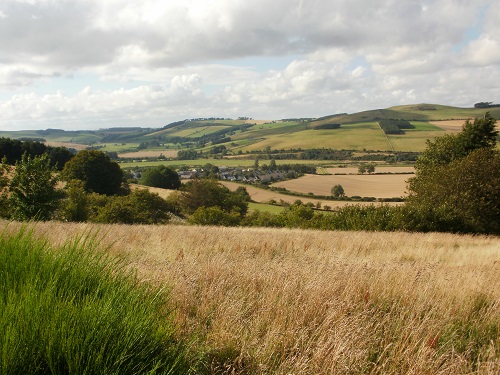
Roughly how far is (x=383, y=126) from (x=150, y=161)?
9650 centimetres

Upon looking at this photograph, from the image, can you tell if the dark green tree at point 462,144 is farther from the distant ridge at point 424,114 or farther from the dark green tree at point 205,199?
the distant ridge at point 424,114

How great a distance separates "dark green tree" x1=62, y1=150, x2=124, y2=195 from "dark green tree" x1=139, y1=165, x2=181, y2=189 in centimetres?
1647

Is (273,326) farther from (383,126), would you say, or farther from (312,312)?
(383,126)

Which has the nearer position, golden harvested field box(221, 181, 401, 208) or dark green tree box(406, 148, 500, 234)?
dark green tree box(406, 148, 500, 234)

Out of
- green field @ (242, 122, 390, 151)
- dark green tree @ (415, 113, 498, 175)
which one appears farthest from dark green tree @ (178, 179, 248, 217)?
green field @ (242, 122, 390, 151)

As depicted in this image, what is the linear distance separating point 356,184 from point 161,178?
146ft

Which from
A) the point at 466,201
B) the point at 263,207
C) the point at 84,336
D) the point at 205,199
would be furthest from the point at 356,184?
the point at 84,336

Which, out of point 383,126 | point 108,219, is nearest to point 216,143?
point 383,126

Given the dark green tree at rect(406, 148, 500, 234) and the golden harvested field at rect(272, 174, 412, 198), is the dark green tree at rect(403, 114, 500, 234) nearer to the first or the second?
the dark green tree at rect(406, 148, 500, 234)

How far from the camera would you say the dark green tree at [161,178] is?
8288 cm

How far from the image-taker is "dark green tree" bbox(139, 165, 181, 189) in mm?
82875

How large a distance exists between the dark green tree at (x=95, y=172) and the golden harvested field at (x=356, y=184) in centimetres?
3756

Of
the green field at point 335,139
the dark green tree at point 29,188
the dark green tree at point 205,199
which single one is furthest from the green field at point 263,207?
the green field at point 335,139

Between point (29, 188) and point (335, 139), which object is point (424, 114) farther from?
point (29, 188)
